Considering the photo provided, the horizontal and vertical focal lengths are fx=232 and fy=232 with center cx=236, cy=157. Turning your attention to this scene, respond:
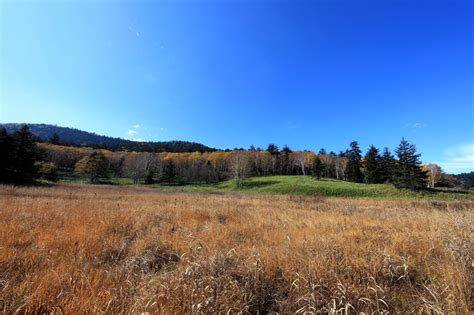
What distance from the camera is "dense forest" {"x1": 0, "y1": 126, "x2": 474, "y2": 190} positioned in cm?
4231

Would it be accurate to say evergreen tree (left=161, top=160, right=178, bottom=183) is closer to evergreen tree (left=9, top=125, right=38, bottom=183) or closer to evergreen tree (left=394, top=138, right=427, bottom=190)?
evergreen tree (left=9, top=125, right=38, bottom=183)

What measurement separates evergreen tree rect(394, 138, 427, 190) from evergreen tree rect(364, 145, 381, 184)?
14.8 m

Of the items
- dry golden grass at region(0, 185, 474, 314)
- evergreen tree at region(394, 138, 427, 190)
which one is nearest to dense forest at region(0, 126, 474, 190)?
evergreen tree at region(394, 138, 427, 190)

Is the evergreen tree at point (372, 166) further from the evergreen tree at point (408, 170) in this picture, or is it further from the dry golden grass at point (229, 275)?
the dry golden grass at point (229, 275)

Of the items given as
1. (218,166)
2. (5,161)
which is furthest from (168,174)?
(5,161)

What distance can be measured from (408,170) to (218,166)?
246 ft

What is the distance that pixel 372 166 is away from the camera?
64.6 m

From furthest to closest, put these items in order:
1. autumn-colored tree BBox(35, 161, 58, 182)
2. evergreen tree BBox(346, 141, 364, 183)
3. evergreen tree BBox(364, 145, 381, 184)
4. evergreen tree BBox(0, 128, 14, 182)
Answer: evergreen tree BBox(346, 141, 364, 183) → evergreen tree BBox(364, 145, 381, 184) → autumn-colored tree BBox(35, 161, 58, 182) → evergreen tree BBox(0, 128, 14, 182)

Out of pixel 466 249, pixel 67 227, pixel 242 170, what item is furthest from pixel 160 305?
pixel 242 170

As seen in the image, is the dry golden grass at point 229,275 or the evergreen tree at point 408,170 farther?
the evergreen tree at point 408,170

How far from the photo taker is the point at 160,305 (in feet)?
8.36

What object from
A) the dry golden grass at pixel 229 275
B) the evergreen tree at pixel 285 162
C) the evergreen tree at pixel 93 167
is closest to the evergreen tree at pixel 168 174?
the evergreen tree at pixel 93 167

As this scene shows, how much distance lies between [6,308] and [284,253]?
3.90 m

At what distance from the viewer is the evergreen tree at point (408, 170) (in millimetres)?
43750
